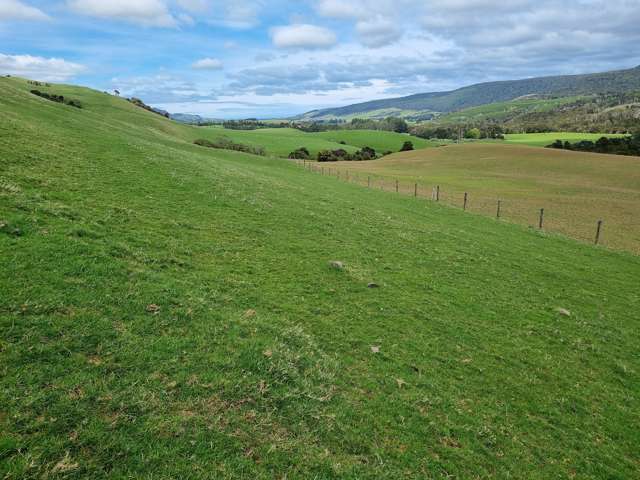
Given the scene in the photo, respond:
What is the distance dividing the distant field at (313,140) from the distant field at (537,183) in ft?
115

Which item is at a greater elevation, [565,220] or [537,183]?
[537,183]

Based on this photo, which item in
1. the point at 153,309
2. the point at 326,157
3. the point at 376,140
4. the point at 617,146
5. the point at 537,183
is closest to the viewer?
the point at 153,309

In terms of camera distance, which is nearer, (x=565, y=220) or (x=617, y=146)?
(x=565, y=220)

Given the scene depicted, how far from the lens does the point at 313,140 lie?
14850 centimetres

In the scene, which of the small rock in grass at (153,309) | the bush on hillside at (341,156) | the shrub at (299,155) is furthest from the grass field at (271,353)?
the shrub at (299,155)

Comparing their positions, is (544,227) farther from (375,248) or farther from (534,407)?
(534,407)

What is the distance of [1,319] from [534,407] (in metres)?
10.9

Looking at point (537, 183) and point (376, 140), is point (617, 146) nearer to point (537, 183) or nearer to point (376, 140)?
point (537, 183)

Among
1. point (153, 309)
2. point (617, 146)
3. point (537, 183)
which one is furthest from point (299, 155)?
point (153, 309)

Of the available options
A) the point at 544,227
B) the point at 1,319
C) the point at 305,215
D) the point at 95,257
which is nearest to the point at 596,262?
the point at 544,227

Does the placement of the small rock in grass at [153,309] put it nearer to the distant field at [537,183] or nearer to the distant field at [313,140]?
the distant field at [537,183]

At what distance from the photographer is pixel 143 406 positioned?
5.79 m

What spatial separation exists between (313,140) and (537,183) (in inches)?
3807

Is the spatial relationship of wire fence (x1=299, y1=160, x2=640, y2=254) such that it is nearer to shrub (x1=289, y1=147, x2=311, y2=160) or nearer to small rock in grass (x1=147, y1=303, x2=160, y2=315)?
small rock in grass (x1=147, y1=303, x2=160, y2=315)
